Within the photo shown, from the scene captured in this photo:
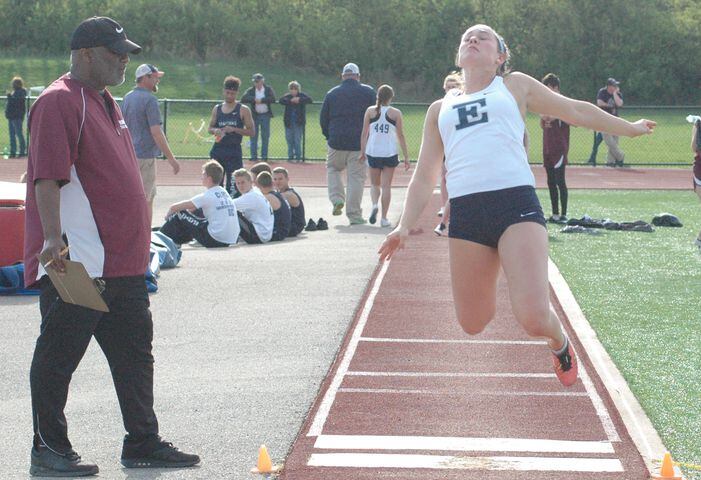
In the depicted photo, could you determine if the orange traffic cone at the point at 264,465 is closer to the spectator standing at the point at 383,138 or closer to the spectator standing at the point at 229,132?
the spectator standing at the point at 383,138

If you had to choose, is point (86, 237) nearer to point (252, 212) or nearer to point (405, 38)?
point (252, 212)

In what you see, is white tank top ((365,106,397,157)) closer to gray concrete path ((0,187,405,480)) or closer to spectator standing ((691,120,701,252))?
gray concrete path ((0,187,405,480))

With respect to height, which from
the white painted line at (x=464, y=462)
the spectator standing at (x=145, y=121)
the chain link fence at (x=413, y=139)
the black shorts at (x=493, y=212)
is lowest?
the chain link fence at (x=413, y=139)

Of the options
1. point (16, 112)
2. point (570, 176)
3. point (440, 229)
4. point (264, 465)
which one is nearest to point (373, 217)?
point (440, 229)

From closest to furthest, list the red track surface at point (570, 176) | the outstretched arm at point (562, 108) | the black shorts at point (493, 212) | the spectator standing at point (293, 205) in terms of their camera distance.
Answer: the black shorts at point (493, 212), the outstretched arm at point (562, 108), the spectator standing at point (293, 205), the red track surface at point (570, 176)

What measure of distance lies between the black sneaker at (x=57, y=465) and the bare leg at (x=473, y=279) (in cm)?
202

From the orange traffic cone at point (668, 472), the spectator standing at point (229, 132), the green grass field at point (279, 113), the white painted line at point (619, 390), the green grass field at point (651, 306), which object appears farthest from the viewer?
the green grass field at point (279, 113)

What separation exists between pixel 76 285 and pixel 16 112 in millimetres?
24212

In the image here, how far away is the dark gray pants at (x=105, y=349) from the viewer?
5473mm

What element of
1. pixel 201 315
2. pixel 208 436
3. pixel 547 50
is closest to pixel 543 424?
pixel 208 436

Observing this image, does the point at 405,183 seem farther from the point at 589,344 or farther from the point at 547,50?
the point at 547,50

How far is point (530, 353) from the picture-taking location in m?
8.05

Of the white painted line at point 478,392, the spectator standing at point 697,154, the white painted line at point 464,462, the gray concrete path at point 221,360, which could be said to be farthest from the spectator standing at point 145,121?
the white painted line at point 464,462

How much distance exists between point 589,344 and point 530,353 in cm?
56
